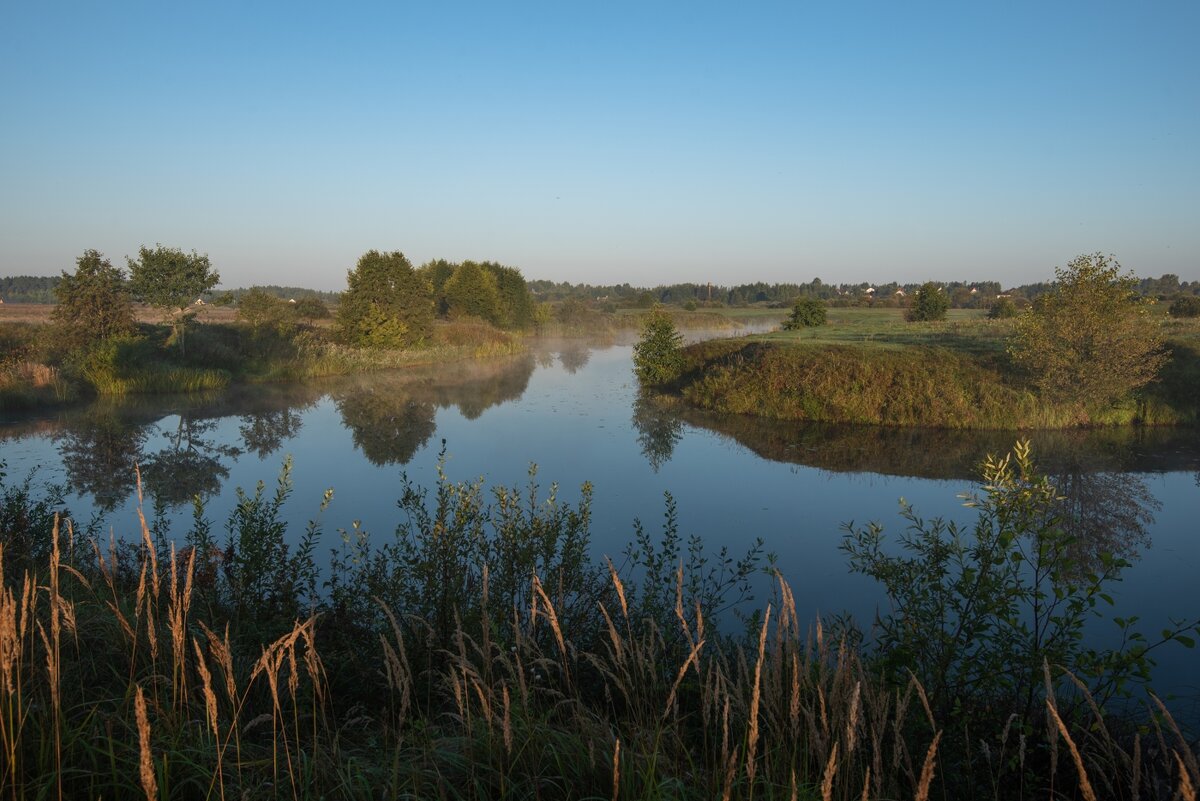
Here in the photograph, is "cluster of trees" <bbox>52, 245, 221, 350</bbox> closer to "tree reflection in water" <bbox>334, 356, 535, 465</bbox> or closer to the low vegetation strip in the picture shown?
"tree reflection in water" <bbox>334, 356, 535, 465</bbox>

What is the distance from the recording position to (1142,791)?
3184 millimetres

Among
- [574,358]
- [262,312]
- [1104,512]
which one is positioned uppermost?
[262,312]

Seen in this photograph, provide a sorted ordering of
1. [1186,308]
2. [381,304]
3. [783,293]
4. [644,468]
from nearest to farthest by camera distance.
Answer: [644,468], [381,304], [1186,308], [783,293]

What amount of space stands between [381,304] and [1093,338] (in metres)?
25.2

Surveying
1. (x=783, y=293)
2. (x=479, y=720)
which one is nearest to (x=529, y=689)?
(x=479, y=720)

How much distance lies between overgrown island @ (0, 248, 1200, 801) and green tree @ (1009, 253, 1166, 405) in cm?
792

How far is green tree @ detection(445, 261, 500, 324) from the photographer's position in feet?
142

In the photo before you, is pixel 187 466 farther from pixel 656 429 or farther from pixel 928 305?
pixel 928 305

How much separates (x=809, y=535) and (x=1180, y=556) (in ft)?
13.5

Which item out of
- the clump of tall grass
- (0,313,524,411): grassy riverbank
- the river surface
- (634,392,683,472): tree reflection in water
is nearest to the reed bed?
the river surface

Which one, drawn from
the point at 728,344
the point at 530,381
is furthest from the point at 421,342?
the point at 728,344

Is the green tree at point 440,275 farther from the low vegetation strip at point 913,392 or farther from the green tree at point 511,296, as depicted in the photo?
the low vegetation strip at point 913,392

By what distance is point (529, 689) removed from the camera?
11.7 ft

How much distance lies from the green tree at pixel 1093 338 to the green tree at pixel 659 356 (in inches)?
418
